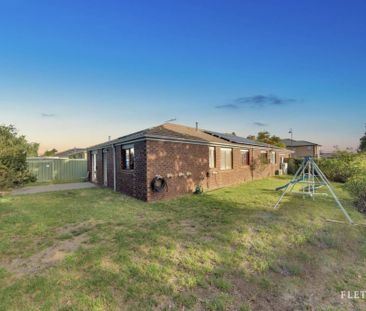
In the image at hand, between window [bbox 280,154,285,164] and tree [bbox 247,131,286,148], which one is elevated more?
tree [bbox 247,131,286,148]

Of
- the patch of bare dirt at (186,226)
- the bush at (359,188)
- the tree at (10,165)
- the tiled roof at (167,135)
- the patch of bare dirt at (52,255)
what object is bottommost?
the patch of bare dirt at (186,226)

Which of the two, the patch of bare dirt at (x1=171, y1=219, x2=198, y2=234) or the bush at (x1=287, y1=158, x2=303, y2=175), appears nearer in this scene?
the patch of bare dirt at (x1=171, y1=219, x2=198, y2=234)

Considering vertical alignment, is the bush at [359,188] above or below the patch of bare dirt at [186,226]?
above

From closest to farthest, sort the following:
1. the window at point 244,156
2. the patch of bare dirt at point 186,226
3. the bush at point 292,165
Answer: the patch of bare dirt at point 186,226, the window at point 244,156, the bush at point 292,165

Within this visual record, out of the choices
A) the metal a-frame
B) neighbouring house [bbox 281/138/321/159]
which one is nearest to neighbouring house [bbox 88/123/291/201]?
the metal a-frame

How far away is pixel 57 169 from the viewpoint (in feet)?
59.1

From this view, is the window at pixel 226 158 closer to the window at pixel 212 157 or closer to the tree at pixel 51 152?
the window at pixel 212 157

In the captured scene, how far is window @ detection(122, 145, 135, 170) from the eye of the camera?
980cm

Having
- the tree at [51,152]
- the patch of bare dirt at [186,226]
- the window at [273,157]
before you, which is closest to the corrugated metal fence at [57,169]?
the patch of bare dirt at [186,226]

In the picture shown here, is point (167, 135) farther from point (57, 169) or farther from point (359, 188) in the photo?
point (57, 169)

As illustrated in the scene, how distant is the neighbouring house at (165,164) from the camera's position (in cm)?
857

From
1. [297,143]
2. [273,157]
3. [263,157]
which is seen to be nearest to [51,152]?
[263,157]

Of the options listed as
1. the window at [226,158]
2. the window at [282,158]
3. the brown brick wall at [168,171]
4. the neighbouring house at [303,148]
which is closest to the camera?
the brown brick wall at [168,171]

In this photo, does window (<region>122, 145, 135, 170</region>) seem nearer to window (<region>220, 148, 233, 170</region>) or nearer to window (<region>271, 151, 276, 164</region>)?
window (<region>220, 148, 233, 170</region>)
